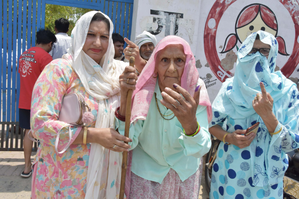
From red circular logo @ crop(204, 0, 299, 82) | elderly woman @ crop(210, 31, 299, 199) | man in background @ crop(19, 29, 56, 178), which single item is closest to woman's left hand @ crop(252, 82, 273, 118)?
elderly woman @ crop(210, 31, 299, 199)

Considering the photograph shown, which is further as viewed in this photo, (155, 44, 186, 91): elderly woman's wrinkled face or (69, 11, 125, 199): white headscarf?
(69, 11, 125, 199): white headscarf

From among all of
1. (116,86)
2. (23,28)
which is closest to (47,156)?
(116,86)

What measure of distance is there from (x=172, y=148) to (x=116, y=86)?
2.07ft

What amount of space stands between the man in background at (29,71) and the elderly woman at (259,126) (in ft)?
9.42

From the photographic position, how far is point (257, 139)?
2.01 m

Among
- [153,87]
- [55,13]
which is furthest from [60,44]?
[55,13]

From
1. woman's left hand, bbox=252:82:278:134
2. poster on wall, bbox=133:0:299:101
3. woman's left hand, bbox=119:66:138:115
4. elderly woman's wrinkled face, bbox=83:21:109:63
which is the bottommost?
woman's left hand, bbox=252:82:278:134

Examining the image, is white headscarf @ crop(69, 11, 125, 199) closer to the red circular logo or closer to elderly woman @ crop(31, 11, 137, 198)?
elderly woman @ crop(31, 11, 137, 198)

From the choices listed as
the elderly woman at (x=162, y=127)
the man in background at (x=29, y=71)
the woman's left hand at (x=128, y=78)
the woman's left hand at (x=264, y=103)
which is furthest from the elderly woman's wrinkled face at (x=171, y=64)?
the man in background at (x=29, y=71)

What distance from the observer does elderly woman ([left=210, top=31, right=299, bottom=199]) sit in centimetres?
190

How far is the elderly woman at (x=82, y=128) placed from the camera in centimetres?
157

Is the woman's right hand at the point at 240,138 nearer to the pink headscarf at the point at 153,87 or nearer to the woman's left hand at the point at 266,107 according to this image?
the woman's left hand at the point at 266,107

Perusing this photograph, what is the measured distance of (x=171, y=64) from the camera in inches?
61.3

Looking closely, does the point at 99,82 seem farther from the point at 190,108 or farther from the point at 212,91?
the point at 212,91
